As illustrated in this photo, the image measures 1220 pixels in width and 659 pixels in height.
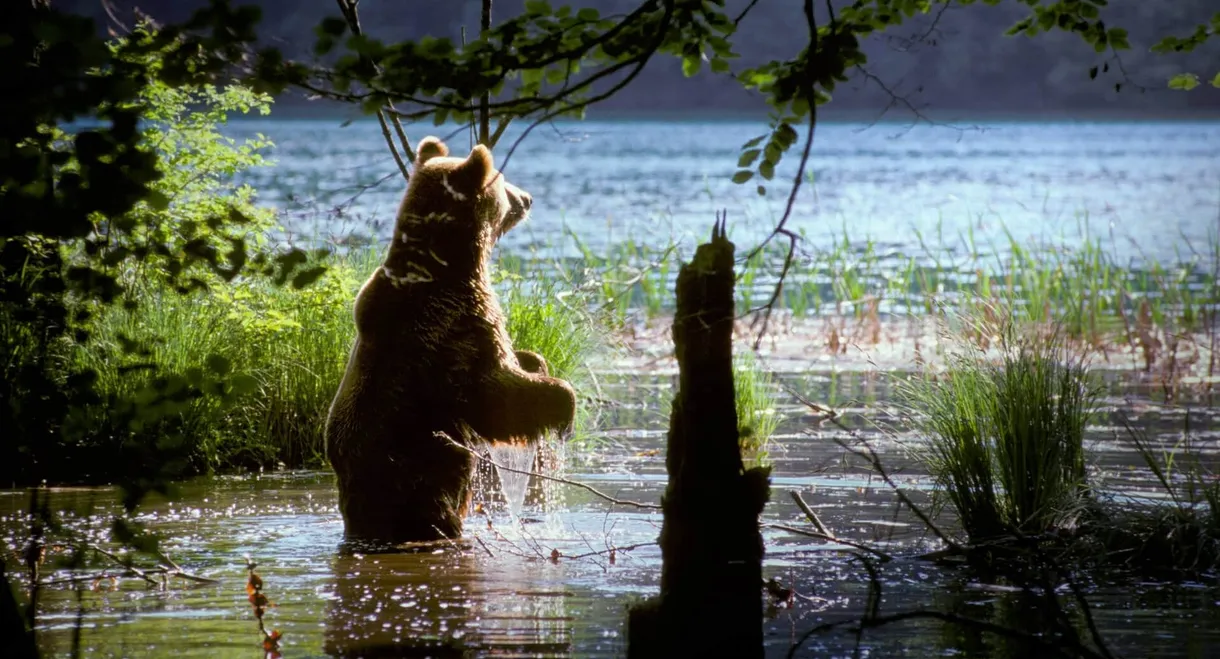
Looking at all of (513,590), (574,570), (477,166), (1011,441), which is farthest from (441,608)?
(1011,441)

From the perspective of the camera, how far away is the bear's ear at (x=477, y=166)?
5.56 m

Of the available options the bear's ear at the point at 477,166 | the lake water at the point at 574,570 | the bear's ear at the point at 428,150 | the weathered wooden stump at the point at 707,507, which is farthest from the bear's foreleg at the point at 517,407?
the weathered wooden stump at the point at 707,507

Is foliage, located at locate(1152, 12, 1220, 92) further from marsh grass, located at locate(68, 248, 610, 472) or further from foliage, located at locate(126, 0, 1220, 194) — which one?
marsh grass, located at locate(68, 248, 610, 472)

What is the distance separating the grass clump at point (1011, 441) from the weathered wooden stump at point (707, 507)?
7.07 feet

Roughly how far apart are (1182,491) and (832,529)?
1961 millimetres

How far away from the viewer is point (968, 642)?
4.41m

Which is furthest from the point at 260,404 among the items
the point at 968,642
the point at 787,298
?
the point at 787,298

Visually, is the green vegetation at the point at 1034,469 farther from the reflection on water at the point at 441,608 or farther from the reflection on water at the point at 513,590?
the reflection on water at the point at 441,608

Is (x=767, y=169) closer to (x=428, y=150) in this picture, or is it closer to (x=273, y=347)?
(x=428, y=150)

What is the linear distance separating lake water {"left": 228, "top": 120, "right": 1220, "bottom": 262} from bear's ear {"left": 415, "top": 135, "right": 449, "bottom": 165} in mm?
720

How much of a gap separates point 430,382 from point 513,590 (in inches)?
38.2

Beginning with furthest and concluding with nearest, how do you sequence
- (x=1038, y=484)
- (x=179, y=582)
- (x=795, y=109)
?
(x=1038, y=484)
(x=179, y=582)
(x=795, y=109)

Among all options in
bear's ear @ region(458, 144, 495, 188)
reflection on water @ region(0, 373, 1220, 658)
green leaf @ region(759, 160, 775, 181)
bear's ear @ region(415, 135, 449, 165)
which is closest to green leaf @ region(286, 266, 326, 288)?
reflection on water @ region(0, 373, 1220, 658)

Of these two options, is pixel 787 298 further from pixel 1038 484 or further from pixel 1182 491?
pixel 1038 484
